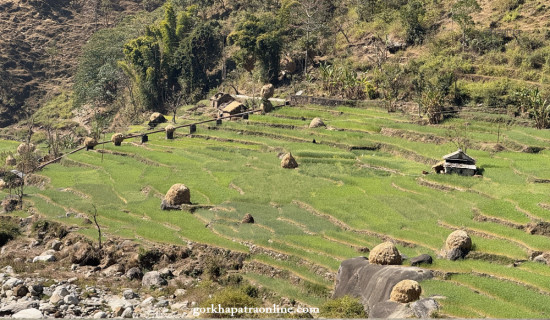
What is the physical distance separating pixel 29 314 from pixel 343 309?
11.0 m

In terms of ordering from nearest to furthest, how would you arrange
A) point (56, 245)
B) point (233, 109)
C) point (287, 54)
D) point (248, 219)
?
point (248, 219), point (56, 245), point (233, 109), point (287, 54)

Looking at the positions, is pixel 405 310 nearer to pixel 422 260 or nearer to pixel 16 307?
pixel 422 260

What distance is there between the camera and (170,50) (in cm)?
7131

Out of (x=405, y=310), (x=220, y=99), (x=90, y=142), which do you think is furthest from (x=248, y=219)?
(x=220, y=99)

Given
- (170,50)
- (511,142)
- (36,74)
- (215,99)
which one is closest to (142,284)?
(511,142)

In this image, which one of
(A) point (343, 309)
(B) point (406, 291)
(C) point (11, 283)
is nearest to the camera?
(B) point (406, 291)

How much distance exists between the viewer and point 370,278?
19.2 meters

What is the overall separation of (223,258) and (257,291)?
10.7 ft

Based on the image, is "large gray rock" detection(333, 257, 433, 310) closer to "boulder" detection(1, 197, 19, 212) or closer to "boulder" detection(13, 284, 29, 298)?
"boulder" detection(13, 284, 29, 298)

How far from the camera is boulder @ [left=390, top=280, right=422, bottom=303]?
17391 mm

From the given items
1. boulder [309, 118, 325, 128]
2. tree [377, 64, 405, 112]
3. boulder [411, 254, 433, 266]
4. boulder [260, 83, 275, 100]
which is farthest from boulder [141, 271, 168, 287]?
boulder [260, 83, 275, 100]

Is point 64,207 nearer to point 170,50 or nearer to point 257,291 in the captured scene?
point 257,291

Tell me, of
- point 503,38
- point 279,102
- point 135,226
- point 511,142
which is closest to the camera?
point 135,226

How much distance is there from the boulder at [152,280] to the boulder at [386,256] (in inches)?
329
